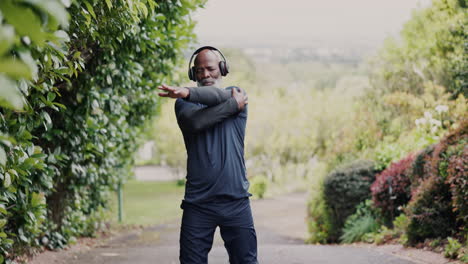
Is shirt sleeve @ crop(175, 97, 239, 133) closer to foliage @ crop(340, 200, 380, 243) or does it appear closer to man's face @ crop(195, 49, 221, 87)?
man's face @ crop(195, 49, 221, 87)

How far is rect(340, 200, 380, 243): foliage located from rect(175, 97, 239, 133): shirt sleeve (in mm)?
7629

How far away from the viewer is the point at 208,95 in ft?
11.7

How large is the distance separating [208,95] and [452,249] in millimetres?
4687

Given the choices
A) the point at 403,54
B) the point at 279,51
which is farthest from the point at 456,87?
the point at 279,51

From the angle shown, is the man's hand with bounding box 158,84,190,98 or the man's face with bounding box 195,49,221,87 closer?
the man's hand with bounding box 158,84,190,98

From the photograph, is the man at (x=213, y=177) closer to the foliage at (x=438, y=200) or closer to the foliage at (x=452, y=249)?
the foliage at (x=452, y=249)

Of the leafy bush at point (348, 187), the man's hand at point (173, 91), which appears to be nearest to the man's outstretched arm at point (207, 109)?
the man's hand at point (173, 91)

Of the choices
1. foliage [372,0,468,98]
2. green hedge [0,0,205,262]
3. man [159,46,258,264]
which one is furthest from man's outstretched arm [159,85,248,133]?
foliage [372,0,468,98]

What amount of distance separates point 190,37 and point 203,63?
456 centimetres

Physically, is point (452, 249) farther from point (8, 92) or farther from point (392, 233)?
point (8, 92)

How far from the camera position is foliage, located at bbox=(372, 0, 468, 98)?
13.9 meters

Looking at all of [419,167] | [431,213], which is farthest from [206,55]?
[419,167]

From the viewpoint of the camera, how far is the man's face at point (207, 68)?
152 inches

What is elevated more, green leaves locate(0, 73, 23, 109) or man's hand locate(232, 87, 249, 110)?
man's hand locate(232, 87, 249, 110)
